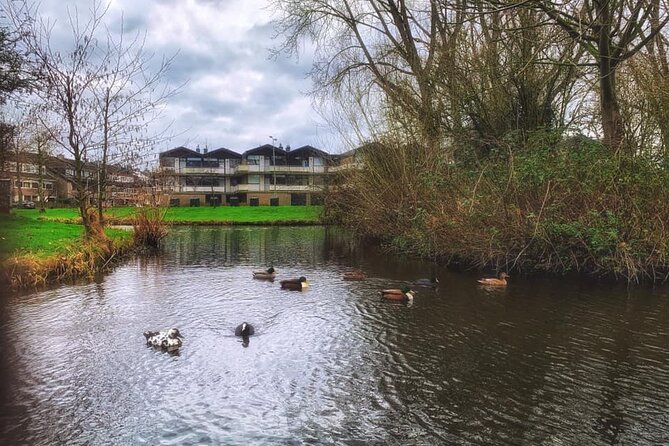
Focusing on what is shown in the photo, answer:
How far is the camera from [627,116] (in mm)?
15492

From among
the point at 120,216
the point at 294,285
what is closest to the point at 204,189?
the point at 120,216

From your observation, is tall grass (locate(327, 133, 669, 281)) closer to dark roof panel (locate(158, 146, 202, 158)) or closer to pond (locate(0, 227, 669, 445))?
pond (locate(0, 227, 669, 445))

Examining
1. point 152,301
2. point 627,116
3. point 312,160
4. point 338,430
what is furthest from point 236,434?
point 312,160

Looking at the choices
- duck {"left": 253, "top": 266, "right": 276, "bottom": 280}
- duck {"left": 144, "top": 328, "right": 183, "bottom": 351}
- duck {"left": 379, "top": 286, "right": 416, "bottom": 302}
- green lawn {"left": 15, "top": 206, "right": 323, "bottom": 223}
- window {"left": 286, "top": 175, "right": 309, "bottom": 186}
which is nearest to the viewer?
duck {"left": 144, "top": 328, "right": 183, "bottom": 351}

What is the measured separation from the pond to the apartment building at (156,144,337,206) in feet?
221

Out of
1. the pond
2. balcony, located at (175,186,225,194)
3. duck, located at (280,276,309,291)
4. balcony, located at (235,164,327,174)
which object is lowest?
the pond

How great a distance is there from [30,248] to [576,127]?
17210mm

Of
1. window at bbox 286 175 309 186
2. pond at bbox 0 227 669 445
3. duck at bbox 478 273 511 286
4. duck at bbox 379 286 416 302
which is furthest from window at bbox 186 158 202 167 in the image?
duck at bbox 379 286 416 302

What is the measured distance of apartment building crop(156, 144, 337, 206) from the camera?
260 feet

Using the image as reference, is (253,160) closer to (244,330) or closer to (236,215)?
(236,215)

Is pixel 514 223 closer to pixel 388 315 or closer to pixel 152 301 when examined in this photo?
pixel 388 315

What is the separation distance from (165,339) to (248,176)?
7315cm

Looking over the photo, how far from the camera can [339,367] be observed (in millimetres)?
7422

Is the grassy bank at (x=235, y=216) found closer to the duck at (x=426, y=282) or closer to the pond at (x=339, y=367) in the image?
the duck at (x=426, y=282)
